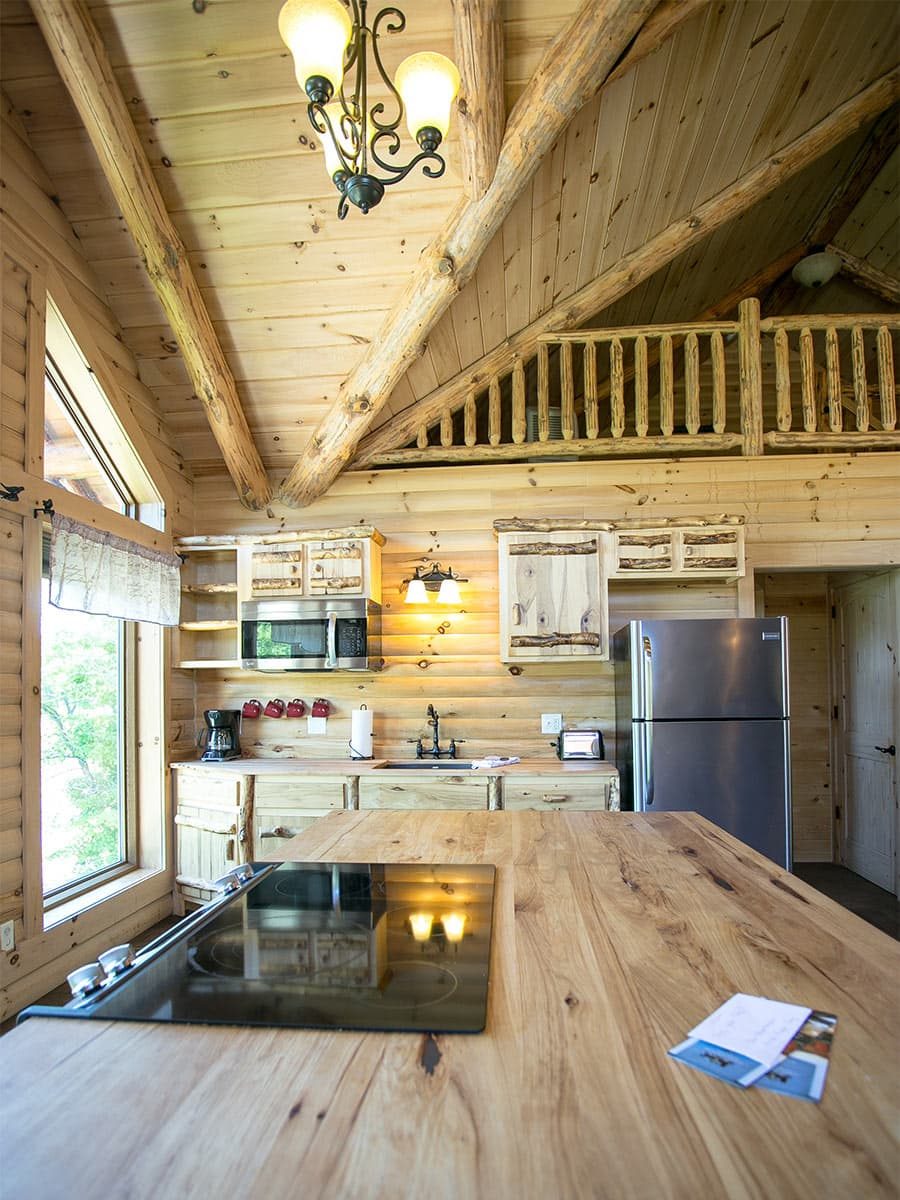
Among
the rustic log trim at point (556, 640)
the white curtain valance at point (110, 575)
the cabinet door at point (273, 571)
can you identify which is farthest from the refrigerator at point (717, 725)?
the white curtain valance at point (110, 575)

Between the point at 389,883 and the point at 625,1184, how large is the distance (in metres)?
0.86

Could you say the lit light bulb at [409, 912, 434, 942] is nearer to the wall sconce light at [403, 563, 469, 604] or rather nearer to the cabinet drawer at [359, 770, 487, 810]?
the cabinet drawer at [359, 770, 487, 810]

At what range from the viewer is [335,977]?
999mm

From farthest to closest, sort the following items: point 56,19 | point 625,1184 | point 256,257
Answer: point 256,257, point 56,19, point 625,1184

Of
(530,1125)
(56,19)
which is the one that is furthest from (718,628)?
(56,19)

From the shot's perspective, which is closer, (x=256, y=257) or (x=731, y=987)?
(x=731, y=987)

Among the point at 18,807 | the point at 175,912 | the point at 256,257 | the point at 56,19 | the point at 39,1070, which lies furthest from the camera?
the point at 175,912

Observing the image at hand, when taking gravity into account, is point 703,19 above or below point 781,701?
above

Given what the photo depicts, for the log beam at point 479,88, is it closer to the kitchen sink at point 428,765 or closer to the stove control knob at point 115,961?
the kitchen sink at point 428,765

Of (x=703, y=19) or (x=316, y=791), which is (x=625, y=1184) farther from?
(x=703, y=19)

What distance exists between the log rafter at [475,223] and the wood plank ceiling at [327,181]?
99 millimetres

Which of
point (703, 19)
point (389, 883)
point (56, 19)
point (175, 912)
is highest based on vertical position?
point (703, 19)

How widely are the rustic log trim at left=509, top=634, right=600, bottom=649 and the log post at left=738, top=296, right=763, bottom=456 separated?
142cm

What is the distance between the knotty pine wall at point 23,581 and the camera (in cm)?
281
